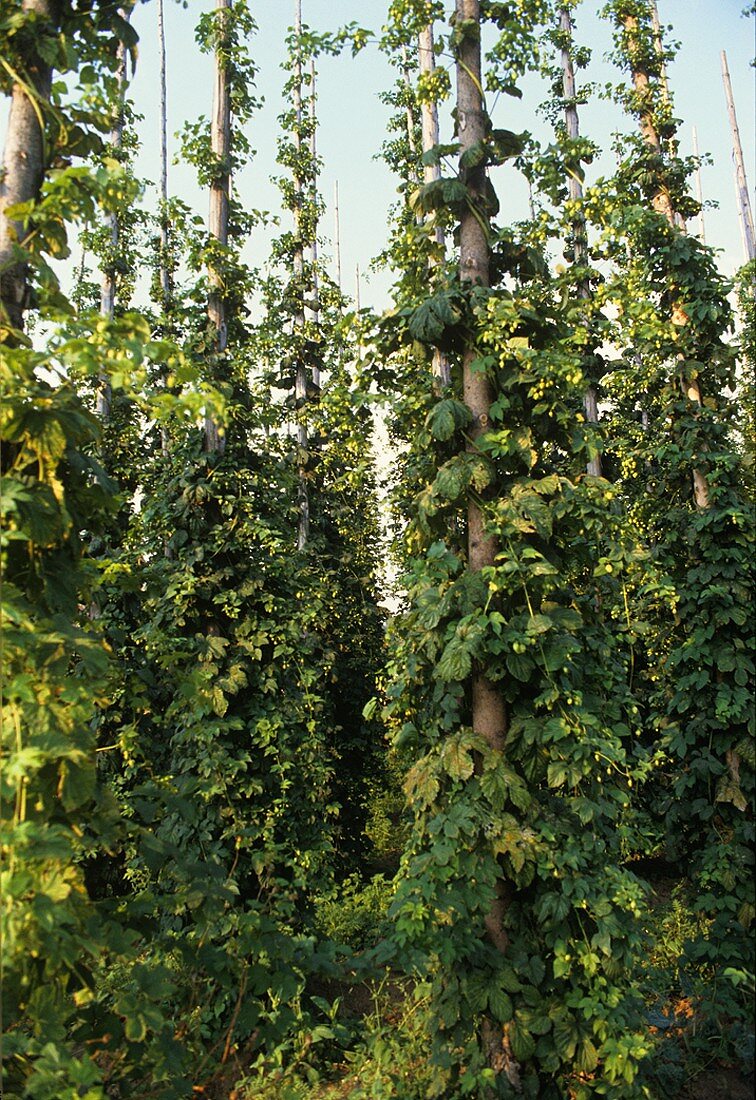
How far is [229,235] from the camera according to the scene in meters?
7.80

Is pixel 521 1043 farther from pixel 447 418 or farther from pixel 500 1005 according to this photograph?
pixel 447 418

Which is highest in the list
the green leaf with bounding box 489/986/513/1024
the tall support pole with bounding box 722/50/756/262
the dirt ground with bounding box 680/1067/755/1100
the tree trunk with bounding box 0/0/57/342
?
the tall support pole with bounding box 722/50/756/262

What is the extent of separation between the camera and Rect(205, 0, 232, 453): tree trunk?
736 cm

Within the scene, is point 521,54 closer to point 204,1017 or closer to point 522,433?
point 522,433

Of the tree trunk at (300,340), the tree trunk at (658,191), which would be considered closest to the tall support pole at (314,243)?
the tree trunk at (300,340)

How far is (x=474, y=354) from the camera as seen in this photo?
474cm

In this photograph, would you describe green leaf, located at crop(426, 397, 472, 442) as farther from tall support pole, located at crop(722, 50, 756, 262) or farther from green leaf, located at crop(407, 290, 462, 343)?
tall support pole, located at crop(722, 50, 756, 262)

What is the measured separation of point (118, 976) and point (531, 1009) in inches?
184

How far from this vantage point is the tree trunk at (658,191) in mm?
6934

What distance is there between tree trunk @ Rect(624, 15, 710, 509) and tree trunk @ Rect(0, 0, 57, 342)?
585 centimetres

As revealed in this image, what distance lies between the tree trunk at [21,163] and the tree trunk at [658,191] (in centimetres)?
585

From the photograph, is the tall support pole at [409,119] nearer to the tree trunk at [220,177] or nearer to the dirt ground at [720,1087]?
the tree trunk at [220,177]

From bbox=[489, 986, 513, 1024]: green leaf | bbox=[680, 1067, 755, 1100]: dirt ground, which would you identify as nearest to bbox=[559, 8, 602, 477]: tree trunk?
bbox=[680, 1067, 755, 1100]: dirt ground

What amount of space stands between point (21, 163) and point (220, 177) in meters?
4.90
